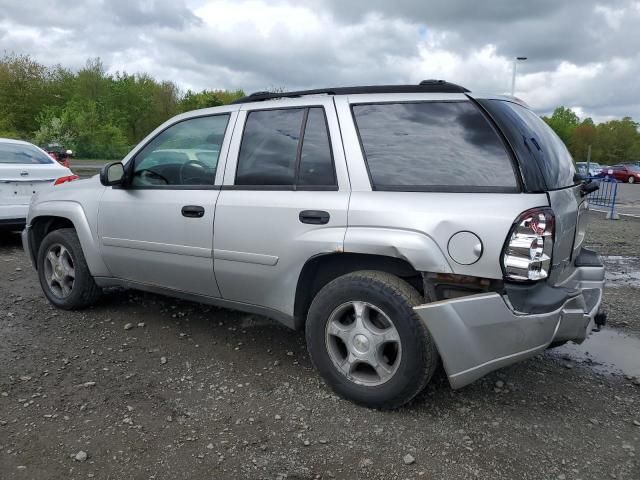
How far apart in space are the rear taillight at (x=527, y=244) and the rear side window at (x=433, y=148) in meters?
0.19

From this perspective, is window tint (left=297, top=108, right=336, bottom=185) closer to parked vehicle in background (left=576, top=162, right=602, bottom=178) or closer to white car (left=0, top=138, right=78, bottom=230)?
parked vehicle in background (left=576, top=162, right=602, bottom=178)

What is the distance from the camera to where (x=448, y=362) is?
277 centimetres

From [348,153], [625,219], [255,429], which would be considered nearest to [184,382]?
[255,429]

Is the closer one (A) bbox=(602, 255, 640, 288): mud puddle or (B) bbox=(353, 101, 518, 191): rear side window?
(B) bbox=(353, 101, 518, 191): rear side window

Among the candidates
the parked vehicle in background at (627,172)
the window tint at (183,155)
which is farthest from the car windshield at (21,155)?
the parked vehicle in background at (627,172)

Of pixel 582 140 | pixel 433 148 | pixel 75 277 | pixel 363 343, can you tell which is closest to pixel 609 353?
pixel 363 343

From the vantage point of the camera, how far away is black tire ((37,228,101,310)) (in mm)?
4555

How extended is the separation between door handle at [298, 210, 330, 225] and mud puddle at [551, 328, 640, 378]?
2.10 m

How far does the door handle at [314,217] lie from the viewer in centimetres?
313

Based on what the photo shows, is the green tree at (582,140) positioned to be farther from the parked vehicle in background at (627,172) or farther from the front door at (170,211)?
the front door at (170,211)

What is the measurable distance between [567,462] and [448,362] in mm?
720

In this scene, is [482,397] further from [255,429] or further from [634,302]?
[634,302]

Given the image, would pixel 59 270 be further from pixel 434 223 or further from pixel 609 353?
pixel 609 353

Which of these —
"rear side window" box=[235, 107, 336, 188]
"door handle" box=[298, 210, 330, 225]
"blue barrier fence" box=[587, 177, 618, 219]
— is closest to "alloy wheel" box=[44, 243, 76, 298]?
"rear side window" box=[235, 107, 336, 188]
